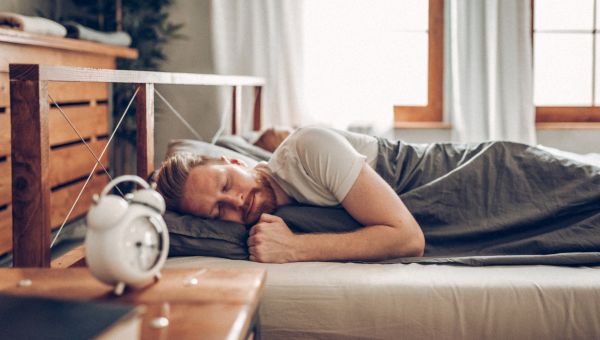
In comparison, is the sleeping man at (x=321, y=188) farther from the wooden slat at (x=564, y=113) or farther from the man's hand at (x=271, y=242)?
the wooden slat at (x=564, y=113)

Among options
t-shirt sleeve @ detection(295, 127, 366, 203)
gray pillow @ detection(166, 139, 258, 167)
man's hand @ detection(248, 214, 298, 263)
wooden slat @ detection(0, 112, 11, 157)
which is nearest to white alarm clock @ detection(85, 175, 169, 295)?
man's hand @ detection(248, 214, 298, 263)

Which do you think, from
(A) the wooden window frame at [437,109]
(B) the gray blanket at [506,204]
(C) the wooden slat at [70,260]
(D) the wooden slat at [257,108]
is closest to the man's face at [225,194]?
(C) the wooden slat at [70,260]

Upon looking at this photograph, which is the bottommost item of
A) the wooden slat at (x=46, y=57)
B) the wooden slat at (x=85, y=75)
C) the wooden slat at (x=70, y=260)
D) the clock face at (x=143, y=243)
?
the wooden slat at (x=70, y=260)

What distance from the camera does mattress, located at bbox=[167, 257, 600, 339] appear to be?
1276 mm

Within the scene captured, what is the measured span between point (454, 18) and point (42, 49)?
6.44ft

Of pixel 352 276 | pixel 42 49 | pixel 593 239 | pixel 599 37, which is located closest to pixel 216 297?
pixel 352 276

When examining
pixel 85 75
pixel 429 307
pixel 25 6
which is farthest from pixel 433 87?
pixel 85 75

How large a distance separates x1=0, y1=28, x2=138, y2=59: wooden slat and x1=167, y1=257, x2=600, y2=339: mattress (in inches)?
57.8

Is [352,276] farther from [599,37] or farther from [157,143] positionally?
[599,37]

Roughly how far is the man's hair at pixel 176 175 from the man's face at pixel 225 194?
2cm

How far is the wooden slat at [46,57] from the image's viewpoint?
7.50 feet

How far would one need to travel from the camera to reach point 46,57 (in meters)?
2.61

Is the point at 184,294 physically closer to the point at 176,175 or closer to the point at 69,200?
the point at 176,175

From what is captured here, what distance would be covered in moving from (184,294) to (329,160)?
27.3 inches
